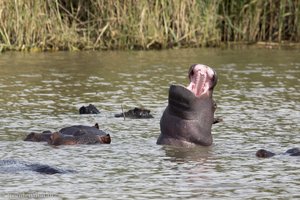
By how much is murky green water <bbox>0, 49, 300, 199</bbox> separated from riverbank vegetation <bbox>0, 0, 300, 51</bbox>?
44 cm

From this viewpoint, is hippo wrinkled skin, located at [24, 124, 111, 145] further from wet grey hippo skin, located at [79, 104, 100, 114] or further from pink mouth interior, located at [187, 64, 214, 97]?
wet grey hippo skin, located at [79, 104, 100, 114]

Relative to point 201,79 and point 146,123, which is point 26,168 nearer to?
point 201,79

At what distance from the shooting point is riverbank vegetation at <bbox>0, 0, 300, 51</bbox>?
57.7ft

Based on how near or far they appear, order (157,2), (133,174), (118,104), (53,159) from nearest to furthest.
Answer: (133,174)
(53,159)
(118,104)
(157,2)

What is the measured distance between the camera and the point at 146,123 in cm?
1082

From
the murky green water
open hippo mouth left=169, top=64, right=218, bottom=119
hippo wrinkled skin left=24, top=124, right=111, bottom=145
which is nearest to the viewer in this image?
the murky green water

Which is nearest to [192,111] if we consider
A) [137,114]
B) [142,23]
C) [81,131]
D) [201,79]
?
[201,79]

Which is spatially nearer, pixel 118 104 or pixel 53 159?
pixel 53 159

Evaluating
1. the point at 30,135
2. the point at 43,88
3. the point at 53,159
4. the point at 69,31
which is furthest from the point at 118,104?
the point at 69,31

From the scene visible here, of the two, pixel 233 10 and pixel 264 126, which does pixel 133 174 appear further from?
pixel 233 10

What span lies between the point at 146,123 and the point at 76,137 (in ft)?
5.16

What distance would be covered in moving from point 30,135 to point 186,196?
273 centimetres

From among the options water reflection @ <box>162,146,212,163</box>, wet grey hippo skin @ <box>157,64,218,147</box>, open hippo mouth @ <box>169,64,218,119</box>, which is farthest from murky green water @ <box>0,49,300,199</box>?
open hippo mouth @ <box>169,64,218,119</box>

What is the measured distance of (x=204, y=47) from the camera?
18.8m
